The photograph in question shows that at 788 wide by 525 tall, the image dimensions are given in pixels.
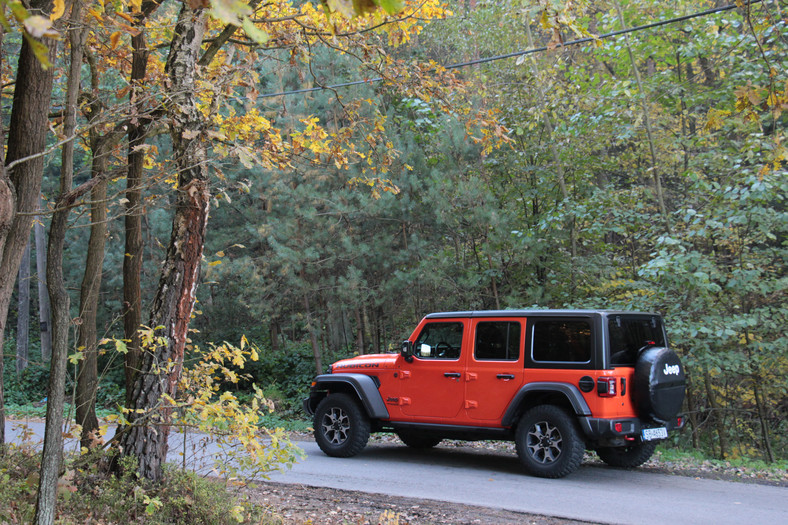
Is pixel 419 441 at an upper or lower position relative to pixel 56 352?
lower

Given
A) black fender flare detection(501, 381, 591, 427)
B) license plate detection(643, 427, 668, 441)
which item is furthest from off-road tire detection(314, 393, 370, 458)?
license plate detection(643, 427, 668, 441)

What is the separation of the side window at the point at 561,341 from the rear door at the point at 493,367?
0.70 feet

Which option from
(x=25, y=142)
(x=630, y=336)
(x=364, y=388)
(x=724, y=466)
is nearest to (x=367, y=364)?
(x=364, y=388)

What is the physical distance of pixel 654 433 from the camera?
7.71 metres

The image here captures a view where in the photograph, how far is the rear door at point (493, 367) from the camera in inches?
319

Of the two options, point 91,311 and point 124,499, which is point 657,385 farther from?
point 91,311

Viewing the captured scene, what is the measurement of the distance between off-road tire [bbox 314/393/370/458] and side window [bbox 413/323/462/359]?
1.26 meters

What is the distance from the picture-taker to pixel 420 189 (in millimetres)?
15617

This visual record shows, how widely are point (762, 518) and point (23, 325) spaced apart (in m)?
27.9

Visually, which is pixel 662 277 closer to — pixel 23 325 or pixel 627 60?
pixel 627 60

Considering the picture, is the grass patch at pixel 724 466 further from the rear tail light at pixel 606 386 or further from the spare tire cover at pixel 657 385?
the rear tail light at pixel 606 386

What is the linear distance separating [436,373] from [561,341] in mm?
1759

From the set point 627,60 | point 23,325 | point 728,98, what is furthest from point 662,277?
point 23,325

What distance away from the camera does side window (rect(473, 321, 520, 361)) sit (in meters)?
8.22
